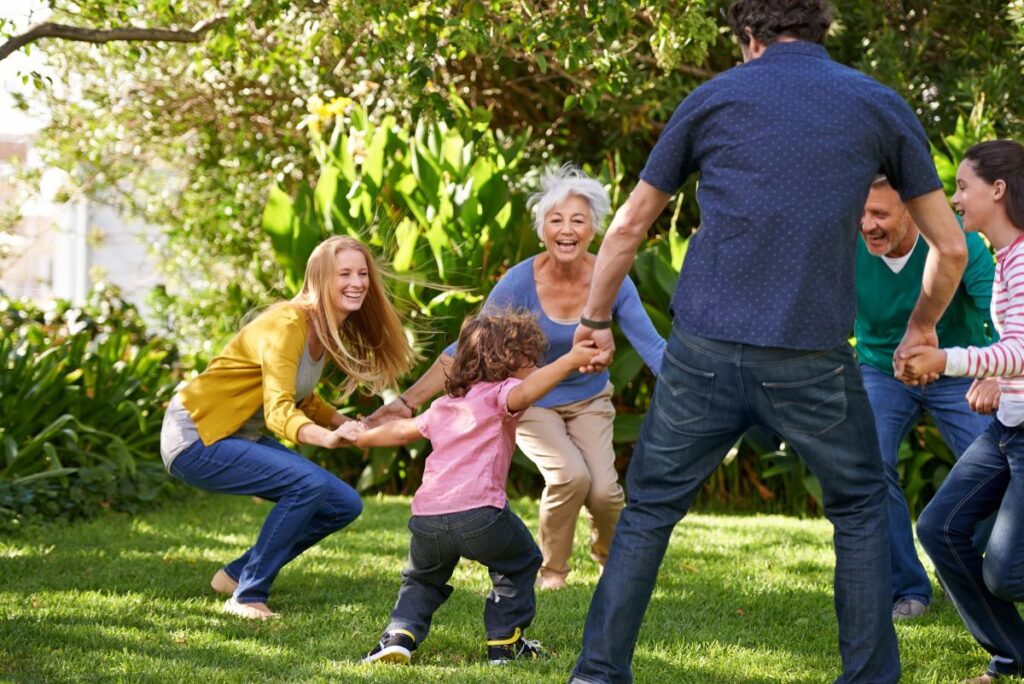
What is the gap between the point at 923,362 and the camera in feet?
11.8

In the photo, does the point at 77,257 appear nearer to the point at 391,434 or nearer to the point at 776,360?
the point at 391,434

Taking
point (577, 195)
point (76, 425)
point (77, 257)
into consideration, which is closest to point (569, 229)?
point (577, 195)

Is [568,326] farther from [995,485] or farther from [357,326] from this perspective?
[995,485]

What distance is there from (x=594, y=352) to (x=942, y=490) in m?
1.20

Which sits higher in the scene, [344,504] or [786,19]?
[786,19]

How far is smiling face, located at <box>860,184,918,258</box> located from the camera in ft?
15.3

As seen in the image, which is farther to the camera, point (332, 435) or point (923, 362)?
point (332, 435)

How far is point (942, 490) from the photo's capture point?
13.1 ft

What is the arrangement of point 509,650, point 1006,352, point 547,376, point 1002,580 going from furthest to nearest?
point 509,650 < point 547,376 < point 1002,580 < point 1006,352

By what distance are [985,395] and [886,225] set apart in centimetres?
101

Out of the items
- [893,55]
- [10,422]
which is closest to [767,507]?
[893,55]

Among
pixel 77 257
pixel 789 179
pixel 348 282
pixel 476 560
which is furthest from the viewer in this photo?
pixel 77 257

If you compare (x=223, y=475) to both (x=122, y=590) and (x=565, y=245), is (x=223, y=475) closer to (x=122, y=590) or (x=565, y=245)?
(x=122, y=590)

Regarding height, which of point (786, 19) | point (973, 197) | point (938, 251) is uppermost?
point (786, 19)
